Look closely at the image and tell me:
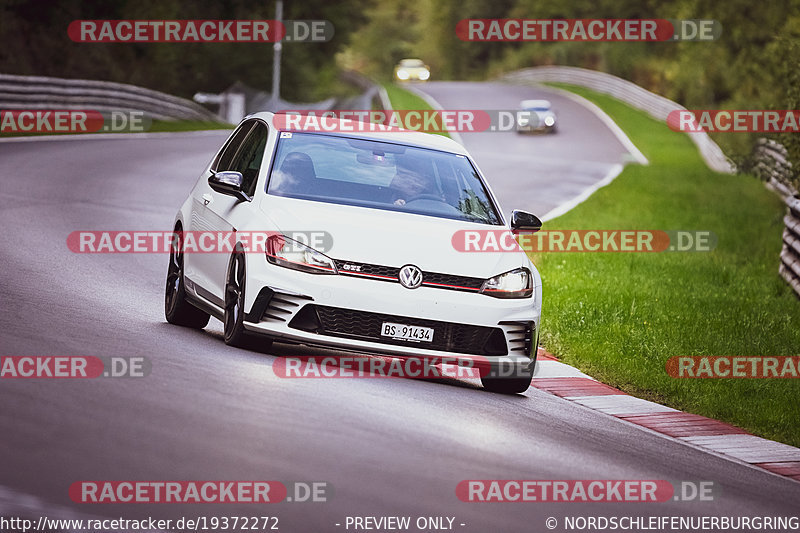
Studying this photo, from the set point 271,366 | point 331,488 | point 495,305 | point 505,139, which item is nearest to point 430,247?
point 495,305

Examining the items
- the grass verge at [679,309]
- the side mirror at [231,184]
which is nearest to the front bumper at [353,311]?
the side mirror at [231,184]

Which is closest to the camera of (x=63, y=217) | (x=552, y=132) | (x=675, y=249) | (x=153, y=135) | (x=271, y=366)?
(x=271, y=366)

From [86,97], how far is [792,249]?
25.1 meters

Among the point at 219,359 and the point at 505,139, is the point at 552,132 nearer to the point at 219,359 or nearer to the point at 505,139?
the point at 505,139

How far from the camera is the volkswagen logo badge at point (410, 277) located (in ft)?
31.4

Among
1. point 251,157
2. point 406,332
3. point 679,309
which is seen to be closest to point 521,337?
point 406,332

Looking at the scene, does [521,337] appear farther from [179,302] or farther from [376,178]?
[179,302]

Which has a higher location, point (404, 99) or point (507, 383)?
point (404, 99)

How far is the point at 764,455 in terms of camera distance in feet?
31.2

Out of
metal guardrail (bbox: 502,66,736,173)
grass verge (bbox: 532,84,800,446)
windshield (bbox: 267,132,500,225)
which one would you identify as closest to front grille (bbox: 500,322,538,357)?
windshield (bbox: 267,132,500,225)

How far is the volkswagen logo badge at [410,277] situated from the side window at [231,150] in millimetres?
2733

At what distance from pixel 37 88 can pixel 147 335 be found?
26.0 meters

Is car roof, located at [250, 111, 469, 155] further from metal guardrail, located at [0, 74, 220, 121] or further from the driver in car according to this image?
metal guardrail, located at [0, 74, 220, 121]

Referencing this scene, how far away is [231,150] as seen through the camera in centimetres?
1204
